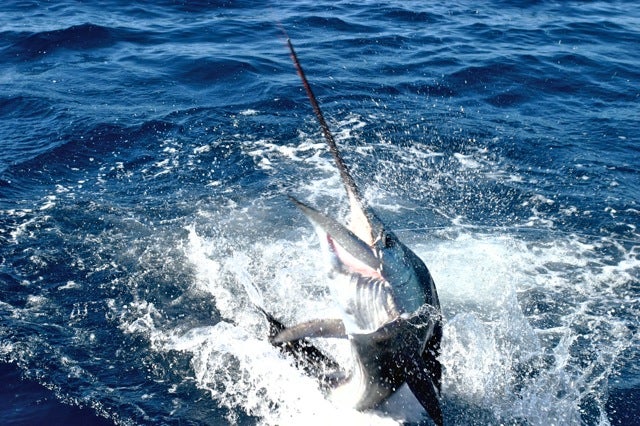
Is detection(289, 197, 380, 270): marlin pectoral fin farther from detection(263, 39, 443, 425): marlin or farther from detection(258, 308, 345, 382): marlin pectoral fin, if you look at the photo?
detection(258, 308, 345, 382): marlin pectoral fin

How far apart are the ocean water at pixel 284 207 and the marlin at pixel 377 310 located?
2.05 ft

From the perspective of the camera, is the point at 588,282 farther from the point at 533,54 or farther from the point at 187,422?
the point at 533,54

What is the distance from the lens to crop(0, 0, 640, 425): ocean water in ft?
19.2

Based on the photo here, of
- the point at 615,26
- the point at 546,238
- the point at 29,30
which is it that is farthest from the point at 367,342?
the point at 615,26

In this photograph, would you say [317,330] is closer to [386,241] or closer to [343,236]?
[386,241]

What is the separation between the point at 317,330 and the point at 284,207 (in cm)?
400

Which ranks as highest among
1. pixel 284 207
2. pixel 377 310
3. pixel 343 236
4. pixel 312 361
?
pixel 343 236

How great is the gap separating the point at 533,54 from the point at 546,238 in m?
7.31

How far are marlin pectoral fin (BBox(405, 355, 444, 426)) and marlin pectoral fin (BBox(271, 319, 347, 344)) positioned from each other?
65cm

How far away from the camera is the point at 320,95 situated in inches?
476

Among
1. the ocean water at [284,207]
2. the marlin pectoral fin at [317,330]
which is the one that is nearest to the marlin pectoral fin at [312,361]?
the marlin pectoral fin at [317,330]

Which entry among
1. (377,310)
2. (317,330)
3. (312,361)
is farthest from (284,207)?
(377,310)

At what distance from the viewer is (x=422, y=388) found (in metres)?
4.52

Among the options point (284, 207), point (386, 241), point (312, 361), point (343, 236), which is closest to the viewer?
point (343, 236)
